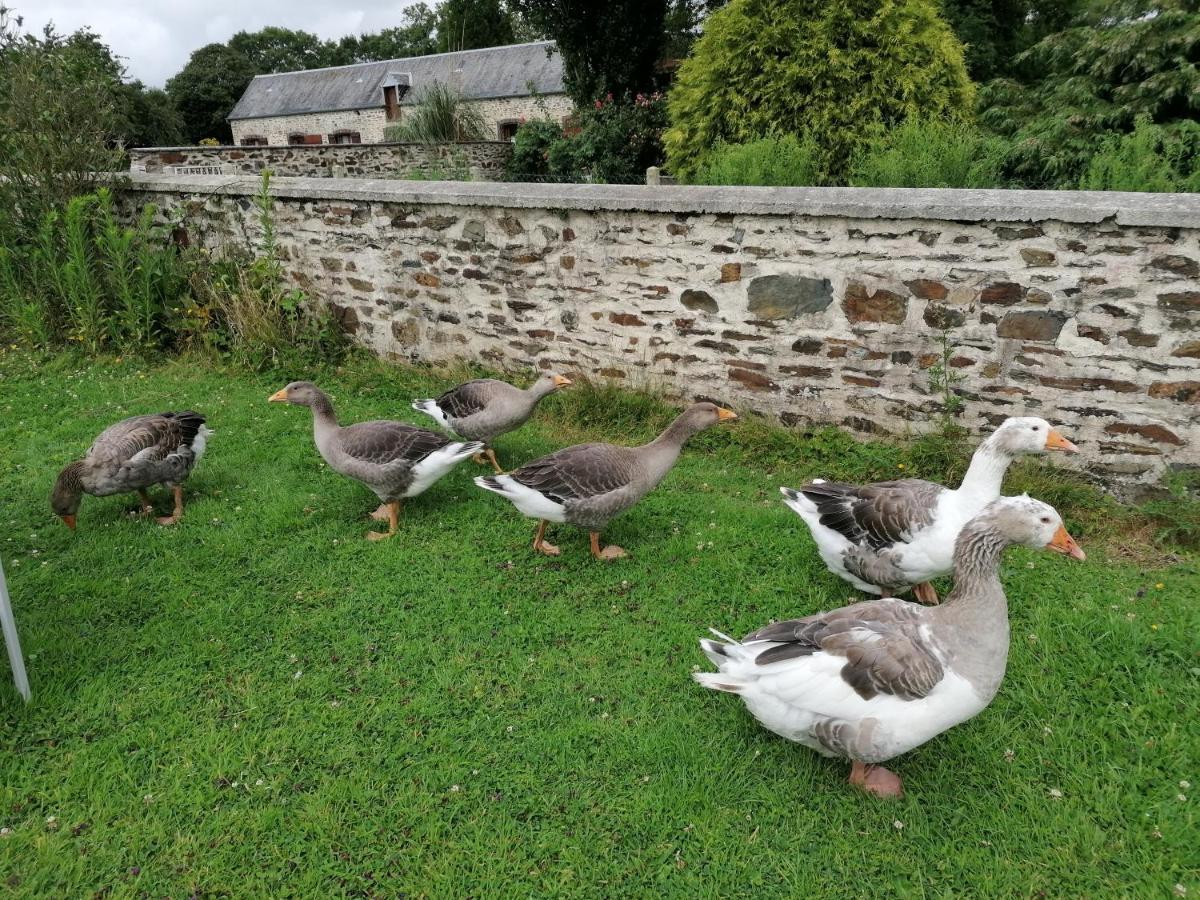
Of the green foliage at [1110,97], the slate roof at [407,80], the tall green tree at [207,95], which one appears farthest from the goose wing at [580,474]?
the tall green tree at [207,95]

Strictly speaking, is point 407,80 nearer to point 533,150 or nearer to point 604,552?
point 533,150

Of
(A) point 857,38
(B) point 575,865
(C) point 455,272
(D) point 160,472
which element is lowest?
(B) point 575,865

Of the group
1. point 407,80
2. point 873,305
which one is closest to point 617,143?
point 873,305

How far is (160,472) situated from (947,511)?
5.27 meters

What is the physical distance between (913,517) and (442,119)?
59.4 feet

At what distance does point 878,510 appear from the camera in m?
3.94

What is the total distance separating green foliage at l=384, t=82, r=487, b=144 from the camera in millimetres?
18500

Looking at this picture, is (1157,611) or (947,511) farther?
(1157,611)

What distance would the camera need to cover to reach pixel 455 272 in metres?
7.70

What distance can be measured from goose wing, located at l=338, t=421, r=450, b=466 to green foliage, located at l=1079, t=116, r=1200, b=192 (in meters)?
5.25

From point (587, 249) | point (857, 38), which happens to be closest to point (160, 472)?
point (587, 249)

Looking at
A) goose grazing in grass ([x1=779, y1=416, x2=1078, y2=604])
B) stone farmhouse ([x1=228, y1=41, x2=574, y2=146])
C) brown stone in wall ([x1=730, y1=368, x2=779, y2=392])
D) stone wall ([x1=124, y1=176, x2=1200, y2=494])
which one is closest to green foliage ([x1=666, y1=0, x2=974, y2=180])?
stone wall ([x1=124, y1=176, x2=1200, y2=494])

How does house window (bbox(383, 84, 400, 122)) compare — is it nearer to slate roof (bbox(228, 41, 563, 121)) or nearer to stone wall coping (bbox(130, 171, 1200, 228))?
slate roof (bbox(228, 41, 563, 121))

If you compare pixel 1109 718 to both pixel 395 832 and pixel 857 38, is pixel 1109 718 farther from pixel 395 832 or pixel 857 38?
pixel 857 38
